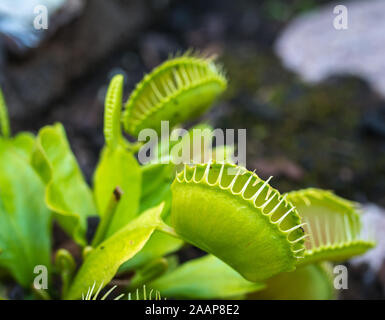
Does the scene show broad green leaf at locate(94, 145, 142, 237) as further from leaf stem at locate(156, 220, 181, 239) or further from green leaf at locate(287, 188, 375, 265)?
green leaf at locate(287, 188, 375, 265)

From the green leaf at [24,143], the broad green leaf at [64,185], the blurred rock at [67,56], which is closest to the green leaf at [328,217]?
the broad green leaf at [64,185]

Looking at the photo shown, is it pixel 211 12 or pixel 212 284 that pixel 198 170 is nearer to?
pixel 212 284

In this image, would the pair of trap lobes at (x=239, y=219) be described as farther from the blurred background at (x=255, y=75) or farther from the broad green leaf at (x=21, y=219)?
the blurred background at (x=255, y=75)

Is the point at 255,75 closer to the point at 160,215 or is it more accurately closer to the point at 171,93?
the point at 171,93

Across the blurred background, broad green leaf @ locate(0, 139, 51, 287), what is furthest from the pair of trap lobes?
the blurred background

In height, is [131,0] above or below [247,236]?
above

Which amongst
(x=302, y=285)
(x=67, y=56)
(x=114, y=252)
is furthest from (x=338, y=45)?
(x=114, y=252)

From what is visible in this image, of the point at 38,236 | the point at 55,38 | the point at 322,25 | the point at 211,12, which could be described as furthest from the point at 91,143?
the point at 322,25
